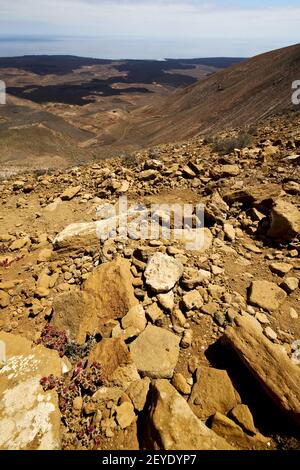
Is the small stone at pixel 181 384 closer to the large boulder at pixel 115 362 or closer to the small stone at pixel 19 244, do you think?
the large boulder at pixel 115 362

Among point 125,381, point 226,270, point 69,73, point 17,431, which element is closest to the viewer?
point 17,431

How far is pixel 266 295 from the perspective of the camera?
4.01 m

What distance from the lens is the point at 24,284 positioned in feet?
15.5

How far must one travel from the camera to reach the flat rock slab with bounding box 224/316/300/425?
284cm

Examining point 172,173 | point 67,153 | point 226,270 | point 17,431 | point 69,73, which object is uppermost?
point 69,73

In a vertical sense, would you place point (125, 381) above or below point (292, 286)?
below

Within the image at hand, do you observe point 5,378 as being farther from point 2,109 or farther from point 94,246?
point 2,109

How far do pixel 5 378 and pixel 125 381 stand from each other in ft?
4.23

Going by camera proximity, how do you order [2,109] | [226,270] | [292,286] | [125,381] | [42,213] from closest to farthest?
[125,381]
[292,286]
[226,270]
[42,213]
[2,109]

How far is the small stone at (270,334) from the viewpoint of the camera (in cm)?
354

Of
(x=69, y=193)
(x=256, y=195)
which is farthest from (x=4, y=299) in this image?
(x=256, y=195)

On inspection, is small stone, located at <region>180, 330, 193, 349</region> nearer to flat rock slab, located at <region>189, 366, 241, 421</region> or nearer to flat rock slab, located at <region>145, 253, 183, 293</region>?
flat rock slab, located at <region>189, 366, 241, 421</region>
